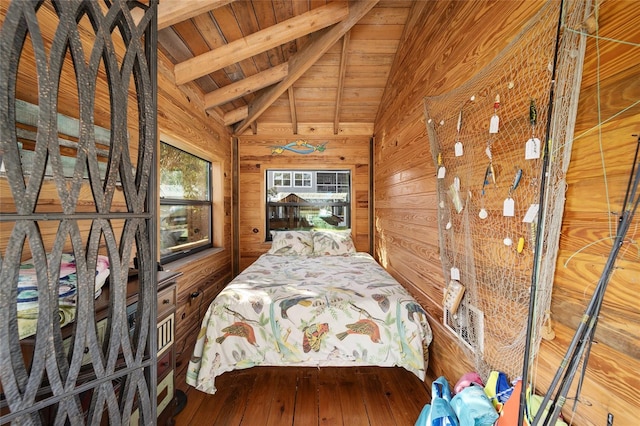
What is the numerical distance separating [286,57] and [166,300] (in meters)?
2.45

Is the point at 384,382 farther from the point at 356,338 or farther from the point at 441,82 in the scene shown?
the point at 441,82

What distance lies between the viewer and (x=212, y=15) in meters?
1.78

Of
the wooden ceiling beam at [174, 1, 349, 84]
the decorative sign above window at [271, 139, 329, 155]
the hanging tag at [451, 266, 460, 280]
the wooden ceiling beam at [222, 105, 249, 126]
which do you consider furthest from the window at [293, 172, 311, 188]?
the hanging tag at [451, 266, 460, 280]

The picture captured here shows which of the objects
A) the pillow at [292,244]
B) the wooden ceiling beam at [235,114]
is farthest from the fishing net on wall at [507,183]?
the wooden ceiling beam at [235,114]

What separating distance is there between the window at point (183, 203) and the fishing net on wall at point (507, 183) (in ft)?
7.50

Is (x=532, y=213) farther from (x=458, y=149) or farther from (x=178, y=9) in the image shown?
(x=178, y=9)

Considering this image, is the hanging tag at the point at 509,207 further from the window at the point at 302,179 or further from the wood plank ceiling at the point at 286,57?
the window at the point at 302,179

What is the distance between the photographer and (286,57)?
8.29 ft

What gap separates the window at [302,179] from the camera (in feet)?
12.2

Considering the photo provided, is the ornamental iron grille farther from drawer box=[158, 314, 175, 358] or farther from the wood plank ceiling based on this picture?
the wood plank ceiling

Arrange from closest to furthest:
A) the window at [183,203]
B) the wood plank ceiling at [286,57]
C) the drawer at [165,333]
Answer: the drawer at [165,333], the wood plank ceiling at [286,57], the window at [183,203]

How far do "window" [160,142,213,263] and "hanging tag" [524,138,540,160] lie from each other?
2507 mm

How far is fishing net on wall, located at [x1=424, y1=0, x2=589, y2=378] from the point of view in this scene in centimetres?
82

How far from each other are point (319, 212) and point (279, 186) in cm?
75
